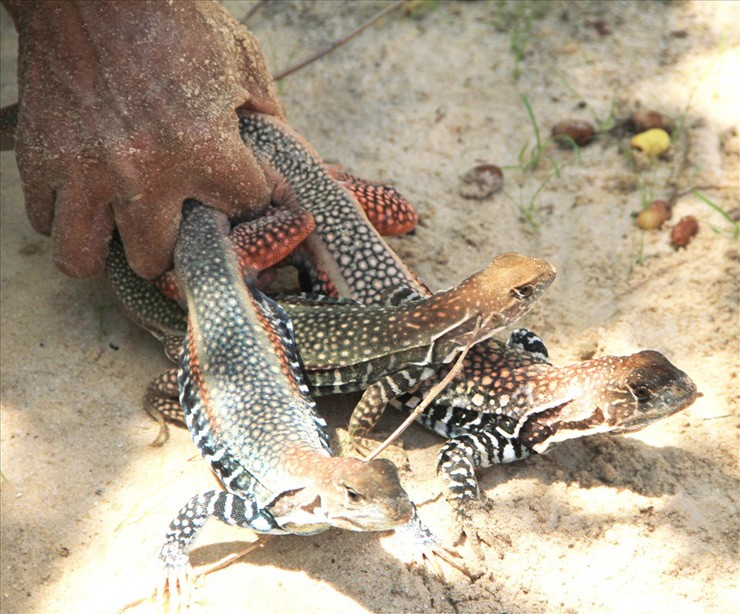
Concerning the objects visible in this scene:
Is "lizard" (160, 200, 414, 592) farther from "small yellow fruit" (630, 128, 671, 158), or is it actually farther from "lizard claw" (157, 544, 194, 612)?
"small yellow fruit" (630, 128, 671, 158)

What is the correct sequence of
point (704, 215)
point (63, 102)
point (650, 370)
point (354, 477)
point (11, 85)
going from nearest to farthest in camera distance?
point (354, 477), point (650, 370), point (63, 102), point (704, 215), point (11, 85)

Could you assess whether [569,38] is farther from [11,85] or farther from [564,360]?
[11,85]

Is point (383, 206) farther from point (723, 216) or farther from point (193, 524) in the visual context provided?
point (193, 524)

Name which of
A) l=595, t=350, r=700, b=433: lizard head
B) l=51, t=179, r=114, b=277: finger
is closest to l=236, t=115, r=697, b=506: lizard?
l=595, t=350, r=700, b=433: lizard head

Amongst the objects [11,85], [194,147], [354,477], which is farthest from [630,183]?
[11,85]

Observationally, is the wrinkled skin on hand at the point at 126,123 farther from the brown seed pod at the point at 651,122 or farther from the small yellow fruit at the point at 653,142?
the brown seed pod at the point at 651,122
